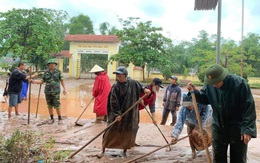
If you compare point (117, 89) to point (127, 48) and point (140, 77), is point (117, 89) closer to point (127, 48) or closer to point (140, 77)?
point (127, 48)

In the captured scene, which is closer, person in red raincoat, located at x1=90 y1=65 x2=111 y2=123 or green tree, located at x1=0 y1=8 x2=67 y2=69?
person in red raincoat, located at x1=90 y1=65 x2=111 y2=123

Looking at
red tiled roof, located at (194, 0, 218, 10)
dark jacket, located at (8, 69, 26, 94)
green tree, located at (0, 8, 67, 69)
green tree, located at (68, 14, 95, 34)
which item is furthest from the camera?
green tree, located at (68, 14, 95, 34)

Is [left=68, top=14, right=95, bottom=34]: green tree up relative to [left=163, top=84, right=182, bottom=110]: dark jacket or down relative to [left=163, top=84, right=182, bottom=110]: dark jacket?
up

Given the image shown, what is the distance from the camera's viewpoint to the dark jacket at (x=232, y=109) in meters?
3.07

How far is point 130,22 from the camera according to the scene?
94.3ft

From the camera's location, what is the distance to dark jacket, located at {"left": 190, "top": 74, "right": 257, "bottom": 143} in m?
3.07

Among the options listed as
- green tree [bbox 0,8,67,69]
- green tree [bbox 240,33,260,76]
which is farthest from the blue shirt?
green tree [bbox 240,33,260,76]

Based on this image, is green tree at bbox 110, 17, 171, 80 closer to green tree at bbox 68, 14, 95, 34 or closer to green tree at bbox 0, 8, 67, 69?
green tree at bbox 0, 8, 67, 69

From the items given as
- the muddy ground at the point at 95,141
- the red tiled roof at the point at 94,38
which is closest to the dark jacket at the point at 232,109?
the muddy ground at the point at 95,141

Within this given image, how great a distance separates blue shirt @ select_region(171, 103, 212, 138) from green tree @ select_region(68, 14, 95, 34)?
123 feet

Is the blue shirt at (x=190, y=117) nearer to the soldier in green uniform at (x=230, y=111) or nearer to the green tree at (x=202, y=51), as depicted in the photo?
the soldier in green uniform at (x=230, y=111)

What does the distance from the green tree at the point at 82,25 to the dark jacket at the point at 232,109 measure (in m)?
38.5

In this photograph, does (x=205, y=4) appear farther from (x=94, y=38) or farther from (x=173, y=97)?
(x=94, y=38)

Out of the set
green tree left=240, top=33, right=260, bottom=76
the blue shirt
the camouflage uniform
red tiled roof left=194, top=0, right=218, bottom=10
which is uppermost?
green tree left=240, top=33, right=260, bottom=76
